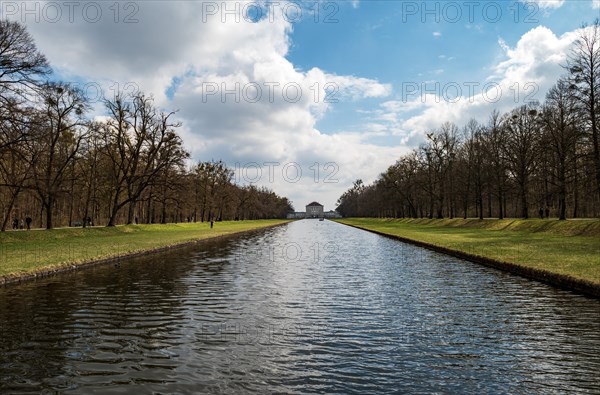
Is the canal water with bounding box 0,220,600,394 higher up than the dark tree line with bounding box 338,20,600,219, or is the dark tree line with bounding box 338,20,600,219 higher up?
the dark tree line with bounding box 338,20,600,219

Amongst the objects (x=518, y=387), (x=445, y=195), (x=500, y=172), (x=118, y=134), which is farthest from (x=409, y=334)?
(x=445, y=195)

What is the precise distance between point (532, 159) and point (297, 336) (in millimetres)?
53426

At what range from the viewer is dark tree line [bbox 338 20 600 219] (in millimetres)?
37062

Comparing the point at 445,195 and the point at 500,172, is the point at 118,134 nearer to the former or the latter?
the point at 500,172

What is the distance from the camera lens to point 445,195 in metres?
82.0

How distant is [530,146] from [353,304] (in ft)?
173

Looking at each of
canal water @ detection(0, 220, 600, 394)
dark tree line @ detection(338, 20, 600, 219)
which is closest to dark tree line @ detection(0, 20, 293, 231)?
canal water @ detection(0, 220, 600, 394)

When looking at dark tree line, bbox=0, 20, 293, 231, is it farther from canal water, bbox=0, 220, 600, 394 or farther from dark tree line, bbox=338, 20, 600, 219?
dark tree line, bbox=338, 20, 600, 219

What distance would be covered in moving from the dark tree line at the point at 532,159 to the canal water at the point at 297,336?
2606 cm

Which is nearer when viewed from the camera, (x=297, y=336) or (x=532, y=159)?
(x=297, y=336)

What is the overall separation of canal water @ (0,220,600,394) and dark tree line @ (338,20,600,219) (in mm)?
26058

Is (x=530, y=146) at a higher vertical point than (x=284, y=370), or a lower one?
higher

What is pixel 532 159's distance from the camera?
53219mm

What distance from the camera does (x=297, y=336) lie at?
954 cm
